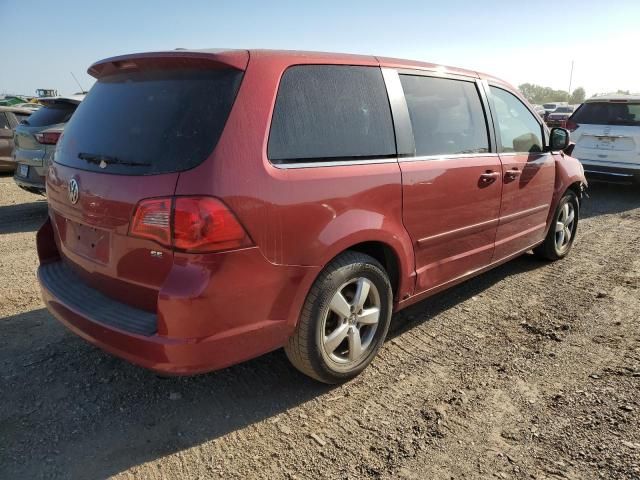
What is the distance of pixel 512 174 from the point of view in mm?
3990

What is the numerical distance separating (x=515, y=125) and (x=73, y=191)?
343 cm

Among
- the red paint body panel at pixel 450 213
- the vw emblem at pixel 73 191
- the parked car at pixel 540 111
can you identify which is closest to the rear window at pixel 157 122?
the vw emblem at pixel 73 191

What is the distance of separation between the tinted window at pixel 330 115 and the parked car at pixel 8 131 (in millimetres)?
9430

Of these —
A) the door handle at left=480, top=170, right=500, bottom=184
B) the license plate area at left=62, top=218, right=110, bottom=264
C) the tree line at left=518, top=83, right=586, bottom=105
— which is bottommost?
the license plate area at left=62, top=218, right=110, bottom=264

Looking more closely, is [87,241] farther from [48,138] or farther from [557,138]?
[48,138]

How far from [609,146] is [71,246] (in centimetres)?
876

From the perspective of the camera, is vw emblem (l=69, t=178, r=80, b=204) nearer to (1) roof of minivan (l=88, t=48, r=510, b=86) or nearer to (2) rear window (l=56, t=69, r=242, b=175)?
(2) rear window (l=56, t=69, r=242, b=175)

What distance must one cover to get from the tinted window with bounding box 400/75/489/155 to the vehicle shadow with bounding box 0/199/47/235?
208 inches

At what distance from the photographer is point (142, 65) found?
260cm

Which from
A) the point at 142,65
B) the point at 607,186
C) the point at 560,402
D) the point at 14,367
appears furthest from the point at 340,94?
the point at 607,186

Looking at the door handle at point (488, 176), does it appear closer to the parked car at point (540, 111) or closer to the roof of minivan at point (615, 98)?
the parked car at point (540, 111)

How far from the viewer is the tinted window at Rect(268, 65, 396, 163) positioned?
250cm

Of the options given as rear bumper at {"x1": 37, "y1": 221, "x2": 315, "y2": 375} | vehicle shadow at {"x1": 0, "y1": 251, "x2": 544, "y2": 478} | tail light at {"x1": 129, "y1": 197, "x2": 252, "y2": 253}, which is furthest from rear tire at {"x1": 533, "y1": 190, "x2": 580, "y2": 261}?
tail light at {"x1": 129, "y1": 197, "x2": 252, "y2": 253}

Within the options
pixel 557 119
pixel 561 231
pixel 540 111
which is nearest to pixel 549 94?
pixel 540 111
